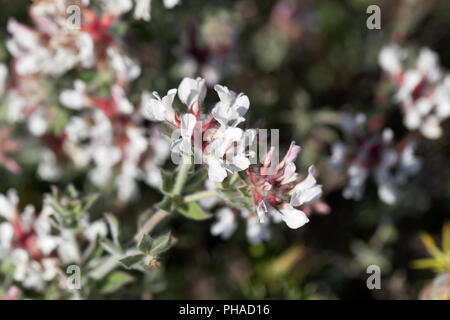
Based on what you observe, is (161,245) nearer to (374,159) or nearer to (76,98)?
(76,98)

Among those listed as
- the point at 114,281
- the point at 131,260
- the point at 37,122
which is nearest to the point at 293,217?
the point at 131,260

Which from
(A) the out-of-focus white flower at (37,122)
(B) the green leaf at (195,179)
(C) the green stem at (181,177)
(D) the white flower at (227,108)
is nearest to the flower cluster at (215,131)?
(D) the white flower at (227,108)

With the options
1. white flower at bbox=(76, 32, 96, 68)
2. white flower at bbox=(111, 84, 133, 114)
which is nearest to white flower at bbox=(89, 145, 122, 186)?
white flower at bbox=(111, 84, 133, 114)

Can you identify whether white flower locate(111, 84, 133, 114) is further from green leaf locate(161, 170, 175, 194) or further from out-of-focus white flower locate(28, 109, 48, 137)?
green leaf locate(161, 170, 175, 194)

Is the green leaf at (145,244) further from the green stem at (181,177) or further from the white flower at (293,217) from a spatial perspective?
the white flower at (293,217)

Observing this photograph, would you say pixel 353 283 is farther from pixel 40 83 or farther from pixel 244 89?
pixel 40 83
